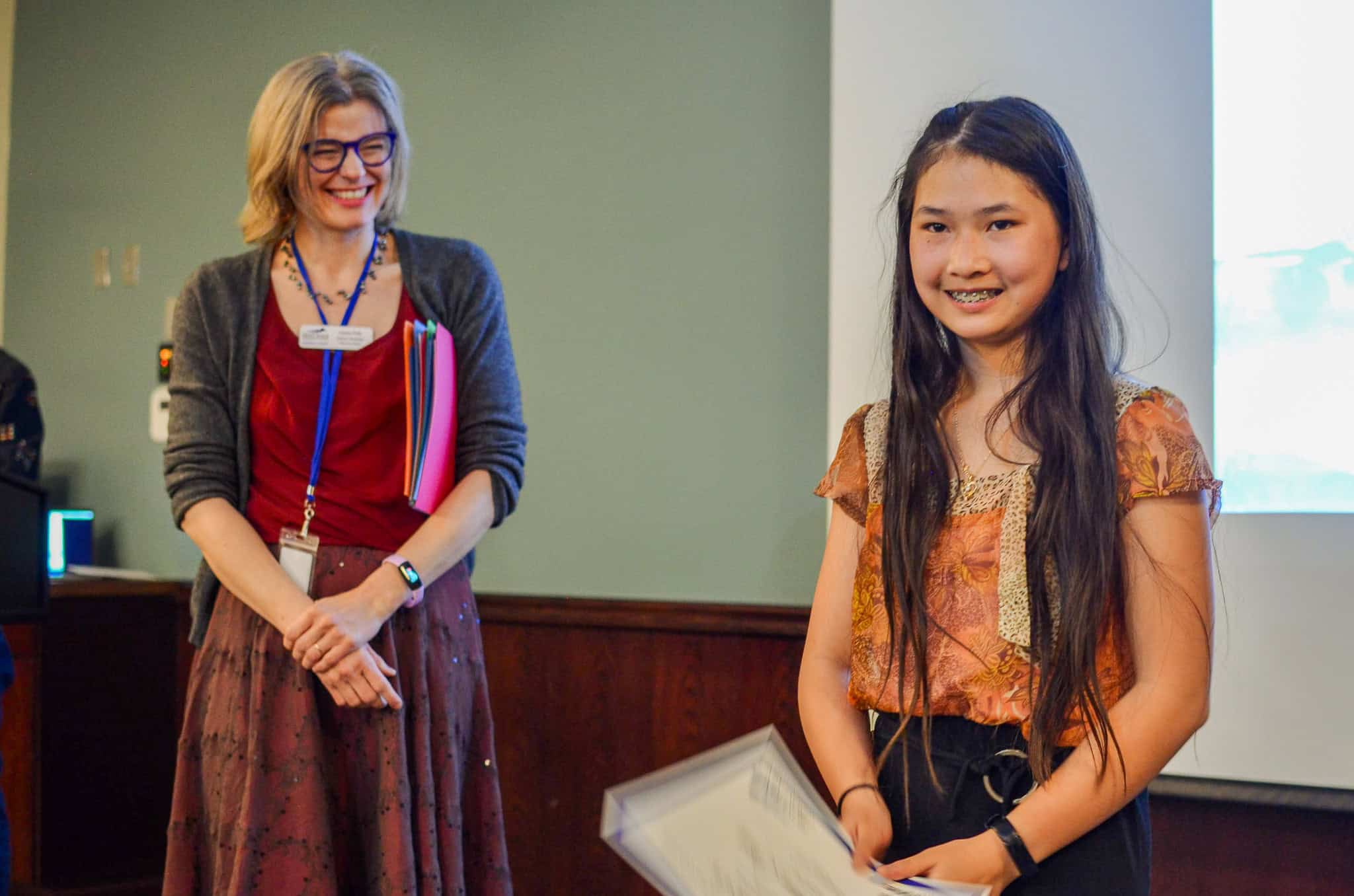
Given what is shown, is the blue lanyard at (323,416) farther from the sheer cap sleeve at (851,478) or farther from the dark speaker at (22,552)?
the sheer cap sleeve at (851,478)

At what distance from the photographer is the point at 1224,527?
2035 millimetres

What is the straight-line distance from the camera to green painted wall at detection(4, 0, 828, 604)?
2850 millimetres

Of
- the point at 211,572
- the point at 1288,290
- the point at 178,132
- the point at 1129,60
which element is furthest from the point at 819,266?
the point at 178,132

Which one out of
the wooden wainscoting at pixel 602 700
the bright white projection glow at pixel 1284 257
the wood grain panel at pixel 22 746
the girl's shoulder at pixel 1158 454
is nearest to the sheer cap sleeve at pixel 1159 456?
the girl's shoulder at pixel 1158 454

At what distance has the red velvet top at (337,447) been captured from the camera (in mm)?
1777

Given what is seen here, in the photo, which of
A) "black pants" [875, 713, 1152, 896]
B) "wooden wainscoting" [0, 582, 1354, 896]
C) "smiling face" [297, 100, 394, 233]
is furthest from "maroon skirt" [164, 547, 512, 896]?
"wooden wainscoting" [0, 582, 1354, 896]

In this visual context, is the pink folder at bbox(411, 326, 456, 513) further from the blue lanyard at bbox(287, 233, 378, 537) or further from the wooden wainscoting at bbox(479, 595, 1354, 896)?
the wooden wainscoting at bbox(479, 595, 1354, 896)

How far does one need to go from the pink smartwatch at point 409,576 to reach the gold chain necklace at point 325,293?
0.39m

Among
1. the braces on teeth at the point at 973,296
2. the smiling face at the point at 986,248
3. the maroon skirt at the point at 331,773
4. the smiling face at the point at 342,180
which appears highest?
the smiling face at the point at 342,180

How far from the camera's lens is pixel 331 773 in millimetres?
1699

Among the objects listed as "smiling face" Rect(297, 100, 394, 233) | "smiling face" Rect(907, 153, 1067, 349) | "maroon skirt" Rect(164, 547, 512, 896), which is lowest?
"maroon skirt" Rect(164, 547, 512, 896)

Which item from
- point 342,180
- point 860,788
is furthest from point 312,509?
point 860,788

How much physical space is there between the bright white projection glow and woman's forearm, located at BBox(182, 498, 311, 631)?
1390 mm

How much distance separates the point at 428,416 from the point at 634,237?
4.65 ft
